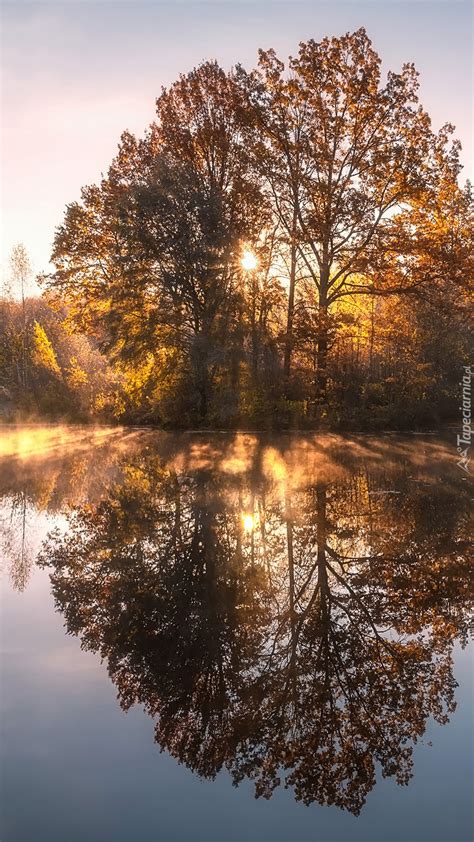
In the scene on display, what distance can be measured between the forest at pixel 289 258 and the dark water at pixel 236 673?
46.6 ft

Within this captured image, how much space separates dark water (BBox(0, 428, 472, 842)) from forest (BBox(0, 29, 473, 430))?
14.2m

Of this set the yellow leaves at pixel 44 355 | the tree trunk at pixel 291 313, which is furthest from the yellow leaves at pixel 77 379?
the tree trunk at pixel 291 313

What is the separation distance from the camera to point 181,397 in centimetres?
2430

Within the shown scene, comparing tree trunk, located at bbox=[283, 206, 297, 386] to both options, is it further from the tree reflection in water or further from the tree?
the tree reflection in water

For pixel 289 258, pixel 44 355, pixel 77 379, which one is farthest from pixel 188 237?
pixel 44 355

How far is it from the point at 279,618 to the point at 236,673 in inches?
40.6

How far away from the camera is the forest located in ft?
75.3

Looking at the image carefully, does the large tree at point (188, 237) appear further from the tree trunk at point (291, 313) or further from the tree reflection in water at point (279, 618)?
the tree reflection in water at point (279, 618)

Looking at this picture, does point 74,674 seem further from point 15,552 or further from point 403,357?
point 403,357

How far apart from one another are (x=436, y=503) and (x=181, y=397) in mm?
15243

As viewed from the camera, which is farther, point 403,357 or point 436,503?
point 403,357

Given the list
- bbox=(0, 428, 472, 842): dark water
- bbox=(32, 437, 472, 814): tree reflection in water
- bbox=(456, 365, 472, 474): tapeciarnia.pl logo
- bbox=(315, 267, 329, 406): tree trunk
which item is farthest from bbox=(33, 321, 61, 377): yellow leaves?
bbox=(0, 428, 472, 842): dark water

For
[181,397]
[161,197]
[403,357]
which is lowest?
[181,397]

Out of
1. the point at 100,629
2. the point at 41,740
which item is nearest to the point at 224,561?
the point at 100,629
